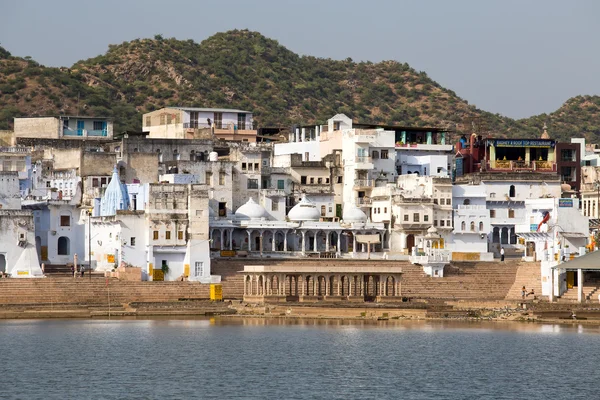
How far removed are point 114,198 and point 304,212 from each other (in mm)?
12436

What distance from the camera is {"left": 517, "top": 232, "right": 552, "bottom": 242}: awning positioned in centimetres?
9226

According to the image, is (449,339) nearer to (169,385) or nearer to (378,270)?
(378,270)

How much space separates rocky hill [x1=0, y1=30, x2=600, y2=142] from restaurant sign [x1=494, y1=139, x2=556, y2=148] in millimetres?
6818

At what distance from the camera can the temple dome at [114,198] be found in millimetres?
85750

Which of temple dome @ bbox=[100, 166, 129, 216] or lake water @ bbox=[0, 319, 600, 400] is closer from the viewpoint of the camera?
lake water @ bbox=[0, 319, 600, 400]

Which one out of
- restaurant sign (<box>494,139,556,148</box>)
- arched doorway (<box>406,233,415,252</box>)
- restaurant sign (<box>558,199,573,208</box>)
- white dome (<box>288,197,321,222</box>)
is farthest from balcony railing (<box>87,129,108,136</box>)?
restaurant sign (<box>558,199,573,208</box>)

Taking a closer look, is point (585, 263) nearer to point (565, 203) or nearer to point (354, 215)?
point (565, 203)

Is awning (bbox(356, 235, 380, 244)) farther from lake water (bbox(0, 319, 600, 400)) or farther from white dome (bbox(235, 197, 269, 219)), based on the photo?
lake water (bbox(0, 319, 600, 400))

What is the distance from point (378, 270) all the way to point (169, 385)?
1173 inches

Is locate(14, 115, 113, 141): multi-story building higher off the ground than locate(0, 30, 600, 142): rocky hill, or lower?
lower

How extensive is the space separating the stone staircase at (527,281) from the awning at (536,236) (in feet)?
7.64

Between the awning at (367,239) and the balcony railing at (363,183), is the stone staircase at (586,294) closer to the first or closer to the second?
the awning at (367,239)

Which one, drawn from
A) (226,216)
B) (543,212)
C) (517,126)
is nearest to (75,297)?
(226,216)

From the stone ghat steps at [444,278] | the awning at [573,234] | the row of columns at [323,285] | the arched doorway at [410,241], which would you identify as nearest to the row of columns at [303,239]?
the stone ghat steps at [444,278]
